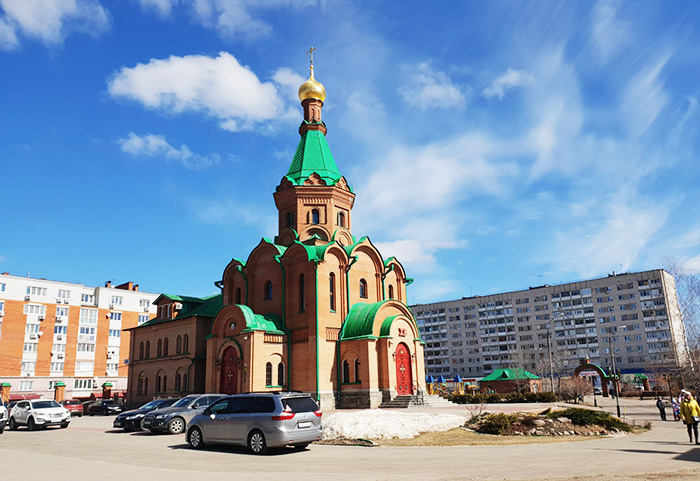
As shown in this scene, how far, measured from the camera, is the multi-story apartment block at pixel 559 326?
75.4 meters

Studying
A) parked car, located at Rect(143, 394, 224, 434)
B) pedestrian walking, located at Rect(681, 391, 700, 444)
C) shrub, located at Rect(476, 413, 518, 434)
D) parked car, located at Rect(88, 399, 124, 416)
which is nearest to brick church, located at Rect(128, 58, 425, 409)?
parked car, located at Rect(88, 399, 124, 416)

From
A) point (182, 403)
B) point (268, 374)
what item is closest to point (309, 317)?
point (268, 374)

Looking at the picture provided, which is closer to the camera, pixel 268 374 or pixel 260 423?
pixel 260 423

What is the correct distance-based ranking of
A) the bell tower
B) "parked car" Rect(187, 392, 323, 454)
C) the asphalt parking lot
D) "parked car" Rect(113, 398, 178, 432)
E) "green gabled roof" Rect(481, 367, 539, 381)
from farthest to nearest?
"green gabled roof" Rect(481, 367, 539, 381)
the bell tower
"parked car" Rect(113, 398, 178, 432)
"parked car" Rect(187, 392, 323, 454)
the asphalt parking lot

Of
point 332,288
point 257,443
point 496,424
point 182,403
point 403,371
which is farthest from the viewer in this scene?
point 332,288

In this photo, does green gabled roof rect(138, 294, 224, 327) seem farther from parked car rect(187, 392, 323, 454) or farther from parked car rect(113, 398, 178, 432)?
parked car rect(187, 392, 323, 454)

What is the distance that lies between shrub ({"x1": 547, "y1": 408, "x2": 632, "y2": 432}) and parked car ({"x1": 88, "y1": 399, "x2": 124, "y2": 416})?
30.7m

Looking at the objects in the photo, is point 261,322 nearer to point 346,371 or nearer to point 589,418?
point 346,371

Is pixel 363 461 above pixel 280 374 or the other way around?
the other way around

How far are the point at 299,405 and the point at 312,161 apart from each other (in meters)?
27.0

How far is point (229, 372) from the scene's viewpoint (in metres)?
32.2

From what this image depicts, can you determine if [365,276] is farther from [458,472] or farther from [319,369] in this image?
[458,472]

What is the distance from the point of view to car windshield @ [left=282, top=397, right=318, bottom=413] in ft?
43.3

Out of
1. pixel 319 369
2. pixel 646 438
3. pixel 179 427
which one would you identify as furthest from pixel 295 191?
pixel 646 438
